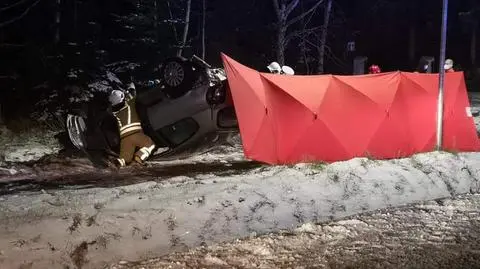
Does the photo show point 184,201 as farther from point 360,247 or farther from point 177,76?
point 177,76

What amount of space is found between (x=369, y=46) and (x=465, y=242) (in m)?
31.6

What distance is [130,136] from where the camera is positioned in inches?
370

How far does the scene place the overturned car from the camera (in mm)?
8859

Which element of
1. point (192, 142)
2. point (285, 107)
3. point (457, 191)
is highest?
point (285, 107)

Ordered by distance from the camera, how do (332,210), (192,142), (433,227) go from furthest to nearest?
(192,142), (332,210), (433,227)

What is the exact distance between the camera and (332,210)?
6789 mm

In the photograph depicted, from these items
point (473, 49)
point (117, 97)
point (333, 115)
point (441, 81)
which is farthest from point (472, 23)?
point (117, 97)

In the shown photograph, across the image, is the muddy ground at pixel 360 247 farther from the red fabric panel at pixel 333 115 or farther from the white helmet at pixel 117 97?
the white helmet at pixel 117 97

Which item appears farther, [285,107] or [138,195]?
[285,107]

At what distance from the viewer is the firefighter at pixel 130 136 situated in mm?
9375

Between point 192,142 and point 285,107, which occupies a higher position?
point 285,107

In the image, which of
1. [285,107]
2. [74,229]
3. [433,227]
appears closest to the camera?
[74,229]

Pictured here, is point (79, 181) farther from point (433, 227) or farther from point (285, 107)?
point (433, 227)

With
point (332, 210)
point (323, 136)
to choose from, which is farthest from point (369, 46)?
point (332, 210)
